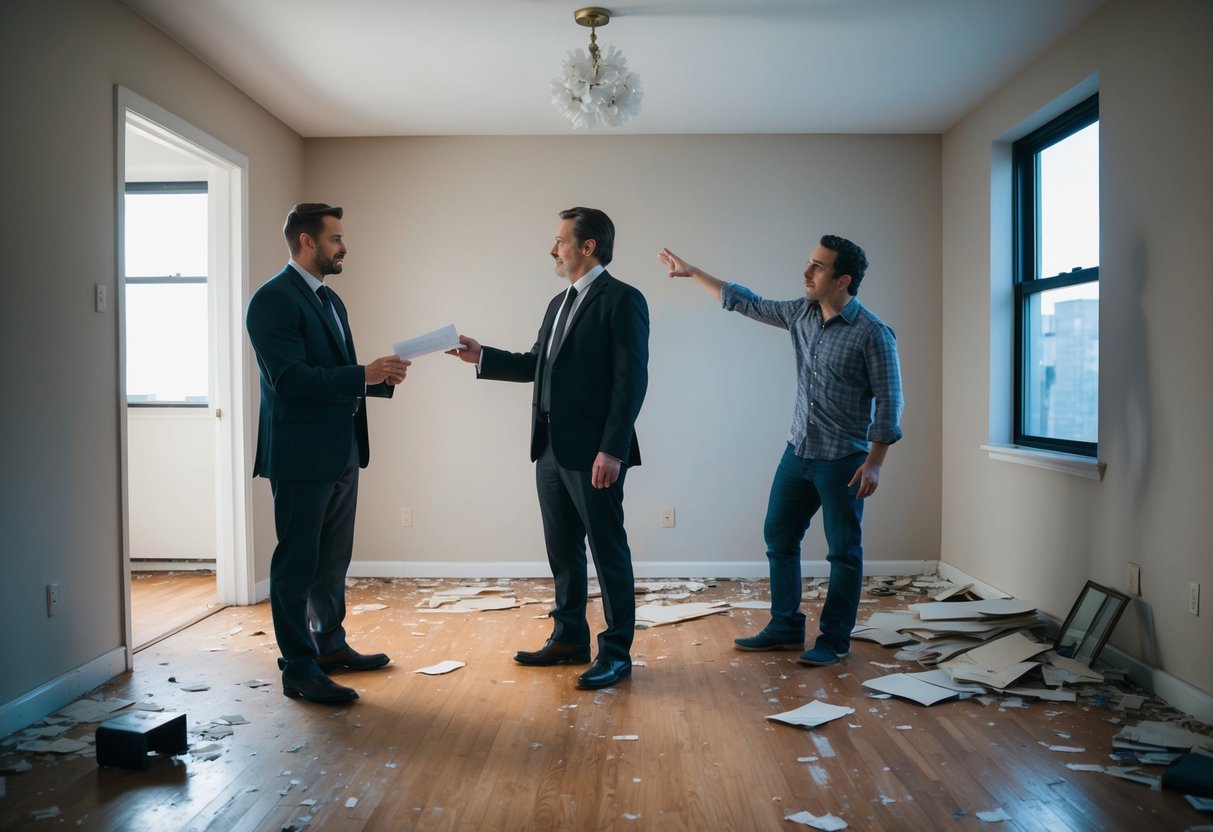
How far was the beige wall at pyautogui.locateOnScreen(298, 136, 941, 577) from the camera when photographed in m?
5.31

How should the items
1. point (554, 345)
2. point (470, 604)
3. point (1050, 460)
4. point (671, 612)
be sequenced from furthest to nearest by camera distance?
point (470, 604)
point (671, 612)
point (1050, 460)
point (554, 345)

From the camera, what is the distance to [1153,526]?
3.24 meters

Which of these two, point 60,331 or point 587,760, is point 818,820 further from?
point 60,331

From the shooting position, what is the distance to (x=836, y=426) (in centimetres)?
345

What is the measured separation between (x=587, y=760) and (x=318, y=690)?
1030mm

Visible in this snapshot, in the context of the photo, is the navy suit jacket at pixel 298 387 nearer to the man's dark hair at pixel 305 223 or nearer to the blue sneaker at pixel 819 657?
the man's dark hair at pixel 305 223

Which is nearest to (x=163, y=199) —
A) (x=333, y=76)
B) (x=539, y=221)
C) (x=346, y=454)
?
(x=333, y=76)

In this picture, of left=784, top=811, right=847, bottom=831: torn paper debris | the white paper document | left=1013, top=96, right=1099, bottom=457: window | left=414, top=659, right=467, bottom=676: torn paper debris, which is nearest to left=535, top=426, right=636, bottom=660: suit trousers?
left=414, top=659, right=467, bottom=676: torn paper debris

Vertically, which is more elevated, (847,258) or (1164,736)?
(847,258)

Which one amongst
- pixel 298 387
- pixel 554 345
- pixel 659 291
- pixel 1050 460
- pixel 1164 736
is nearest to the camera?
pixel 1164 736

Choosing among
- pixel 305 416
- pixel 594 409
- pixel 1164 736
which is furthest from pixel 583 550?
pixel 1164 736

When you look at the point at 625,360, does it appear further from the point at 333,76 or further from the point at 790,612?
the point at 333,76

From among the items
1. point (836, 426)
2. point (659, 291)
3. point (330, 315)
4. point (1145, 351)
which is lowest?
point (836, 426)

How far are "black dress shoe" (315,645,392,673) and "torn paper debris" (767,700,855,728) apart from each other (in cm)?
151
